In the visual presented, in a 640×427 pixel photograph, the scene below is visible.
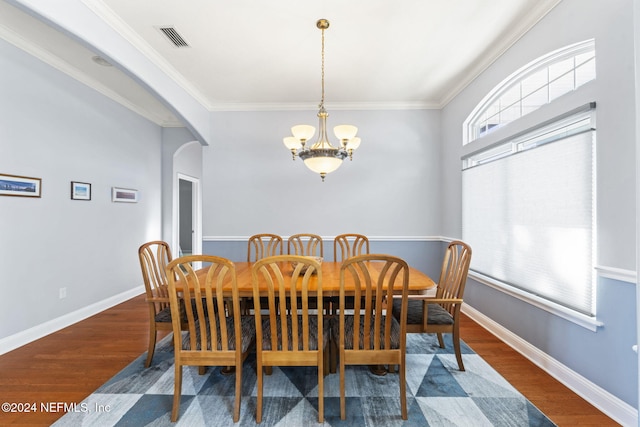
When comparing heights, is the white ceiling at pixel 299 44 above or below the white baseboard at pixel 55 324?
above

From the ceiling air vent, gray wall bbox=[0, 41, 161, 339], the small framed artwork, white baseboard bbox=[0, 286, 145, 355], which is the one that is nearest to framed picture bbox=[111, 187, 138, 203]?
gray wall bbox=[0, 41, 161, 339]

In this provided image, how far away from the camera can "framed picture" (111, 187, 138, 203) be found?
3.84m

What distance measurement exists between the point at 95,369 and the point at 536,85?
4.32 m

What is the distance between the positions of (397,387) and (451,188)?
2.70 m

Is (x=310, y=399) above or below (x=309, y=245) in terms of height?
below

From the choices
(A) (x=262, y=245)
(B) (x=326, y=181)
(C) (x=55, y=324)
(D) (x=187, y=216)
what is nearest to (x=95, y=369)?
(C) (x=55, y=324)

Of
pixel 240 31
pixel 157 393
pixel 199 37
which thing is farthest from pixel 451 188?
pixel 157 393

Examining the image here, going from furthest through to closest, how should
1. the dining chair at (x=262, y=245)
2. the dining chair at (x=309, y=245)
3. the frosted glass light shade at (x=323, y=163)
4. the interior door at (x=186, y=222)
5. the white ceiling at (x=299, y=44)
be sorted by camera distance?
1. the interior door at (x=186, y=222)
2. the dining chair at (x=262, y=245)
3. the dining chair at (x=309, y=245)
4. the frosted glass light shade at (x=323, y=163)
5. the white ceiling at (x=299, y=44)

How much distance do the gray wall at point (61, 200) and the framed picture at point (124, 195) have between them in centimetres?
7

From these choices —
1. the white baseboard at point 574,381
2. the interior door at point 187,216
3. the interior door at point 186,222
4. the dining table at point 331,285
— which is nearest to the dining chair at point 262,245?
the dining table at point 331,285

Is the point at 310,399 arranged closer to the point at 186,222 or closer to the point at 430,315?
the point at 430,315

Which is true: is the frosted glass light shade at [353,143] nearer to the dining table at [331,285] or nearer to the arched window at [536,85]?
the dining table at [331,285]

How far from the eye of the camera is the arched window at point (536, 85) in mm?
2018

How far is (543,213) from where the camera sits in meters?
2.26
